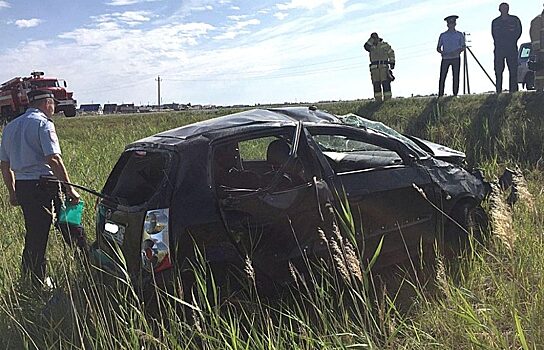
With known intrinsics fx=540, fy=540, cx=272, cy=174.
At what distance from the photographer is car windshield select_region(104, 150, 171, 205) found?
3914mm

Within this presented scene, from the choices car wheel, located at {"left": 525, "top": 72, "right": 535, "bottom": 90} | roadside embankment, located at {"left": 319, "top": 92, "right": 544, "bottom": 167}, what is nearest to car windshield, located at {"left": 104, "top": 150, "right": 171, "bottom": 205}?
roadside embankment, located at {"left": 319, "top": 92, "right": 544, "bottom": 167}

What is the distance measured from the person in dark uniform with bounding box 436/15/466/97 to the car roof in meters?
8.83

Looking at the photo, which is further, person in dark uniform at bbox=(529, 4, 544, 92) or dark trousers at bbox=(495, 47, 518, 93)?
dark trousers at bbox=(495, 47, 518, 93)

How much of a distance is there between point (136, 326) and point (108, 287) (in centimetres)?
69

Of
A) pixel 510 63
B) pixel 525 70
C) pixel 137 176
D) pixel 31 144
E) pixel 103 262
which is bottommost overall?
pixel 103 262

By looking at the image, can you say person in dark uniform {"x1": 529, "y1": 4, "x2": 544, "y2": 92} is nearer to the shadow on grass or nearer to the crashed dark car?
the shadow on grass

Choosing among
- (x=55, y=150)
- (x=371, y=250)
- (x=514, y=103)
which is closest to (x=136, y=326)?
(x=371, y=250)

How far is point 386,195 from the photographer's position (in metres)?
4.42

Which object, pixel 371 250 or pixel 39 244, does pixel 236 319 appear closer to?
pixel 371 250

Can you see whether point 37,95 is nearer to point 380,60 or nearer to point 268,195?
point 268,195

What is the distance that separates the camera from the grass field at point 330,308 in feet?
9.33

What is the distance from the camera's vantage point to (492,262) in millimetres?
4227

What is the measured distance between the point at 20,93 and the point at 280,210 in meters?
23.8

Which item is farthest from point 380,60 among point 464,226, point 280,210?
point 280,210
